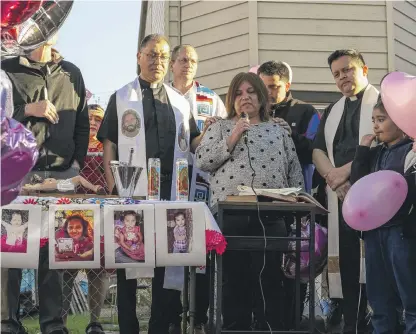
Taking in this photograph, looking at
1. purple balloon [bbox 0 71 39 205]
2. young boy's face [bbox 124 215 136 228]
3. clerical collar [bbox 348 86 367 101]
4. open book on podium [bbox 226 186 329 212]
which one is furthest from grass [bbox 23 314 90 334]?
purple balloon [bbox 0 71 39 205]

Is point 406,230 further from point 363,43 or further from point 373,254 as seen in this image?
point 363,43

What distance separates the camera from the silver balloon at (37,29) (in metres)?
3.44

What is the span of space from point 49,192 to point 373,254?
6.49ft

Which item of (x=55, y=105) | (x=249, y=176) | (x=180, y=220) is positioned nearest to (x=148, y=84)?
(x=55, y=105)

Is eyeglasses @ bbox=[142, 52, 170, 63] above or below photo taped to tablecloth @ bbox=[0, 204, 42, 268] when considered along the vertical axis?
above

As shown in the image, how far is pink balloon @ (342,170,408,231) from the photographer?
14.4 ft

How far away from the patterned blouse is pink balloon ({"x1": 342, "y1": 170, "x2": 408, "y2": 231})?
67 centimetres

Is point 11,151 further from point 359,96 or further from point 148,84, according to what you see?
point 359,96

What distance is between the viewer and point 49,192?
4.54 m

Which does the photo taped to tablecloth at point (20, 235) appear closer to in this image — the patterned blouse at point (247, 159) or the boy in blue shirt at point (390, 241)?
the patterned blouse at point (247, 159)

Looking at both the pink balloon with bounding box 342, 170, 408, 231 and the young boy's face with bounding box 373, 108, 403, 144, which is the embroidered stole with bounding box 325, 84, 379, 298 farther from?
the pink balloon with bounding box 342, 170, 408, 231

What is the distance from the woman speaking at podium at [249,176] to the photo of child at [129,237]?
704 millimetres

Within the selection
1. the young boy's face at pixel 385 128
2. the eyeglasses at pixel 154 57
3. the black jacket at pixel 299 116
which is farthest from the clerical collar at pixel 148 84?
the young boy's face at pixel 385 128

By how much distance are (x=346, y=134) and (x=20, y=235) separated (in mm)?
2451
